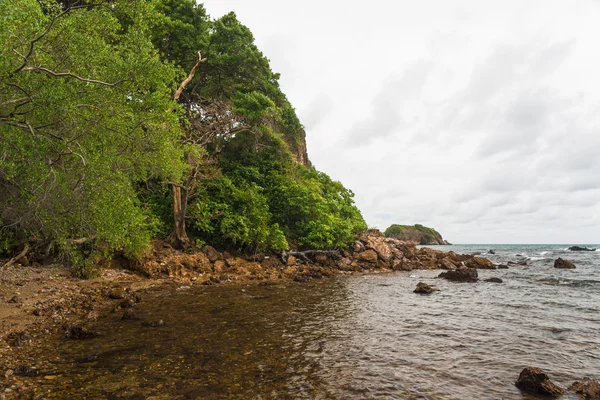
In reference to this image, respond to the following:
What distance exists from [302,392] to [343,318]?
650 centimetres

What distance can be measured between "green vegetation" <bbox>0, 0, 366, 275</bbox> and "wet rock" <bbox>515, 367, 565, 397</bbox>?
12.5 metres

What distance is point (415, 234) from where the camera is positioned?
14088 cm

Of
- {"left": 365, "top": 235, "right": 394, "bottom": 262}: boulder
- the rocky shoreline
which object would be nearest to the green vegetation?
the rocky shoreline

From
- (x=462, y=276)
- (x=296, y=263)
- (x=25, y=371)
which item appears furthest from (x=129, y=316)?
(x=462, y=276)

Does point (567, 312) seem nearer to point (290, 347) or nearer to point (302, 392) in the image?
point (290, 347)

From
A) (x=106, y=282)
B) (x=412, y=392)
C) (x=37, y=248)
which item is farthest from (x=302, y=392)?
(x=37, y=248)

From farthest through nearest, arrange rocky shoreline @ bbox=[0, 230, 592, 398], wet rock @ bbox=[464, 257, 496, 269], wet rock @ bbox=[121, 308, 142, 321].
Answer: wet rock @ bbox=[464, 257, 496, 269] → wet rock @ bbox=[121, 308, 142, 321] → rocky shoreline @ bbox=[0, 230, 592, 398]

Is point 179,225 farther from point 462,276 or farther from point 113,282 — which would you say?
point 462,276

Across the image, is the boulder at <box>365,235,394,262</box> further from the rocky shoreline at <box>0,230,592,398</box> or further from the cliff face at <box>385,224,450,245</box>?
the cliff face at <box>385,224,450,245</box>

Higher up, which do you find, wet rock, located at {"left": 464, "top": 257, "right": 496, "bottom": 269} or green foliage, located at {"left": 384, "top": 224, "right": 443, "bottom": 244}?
green foliage, located at {"left": 384, "top": 224, "right": 443, "bottom": 244}

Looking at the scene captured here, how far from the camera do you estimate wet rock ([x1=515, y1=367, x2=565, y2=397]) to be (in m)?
6.75

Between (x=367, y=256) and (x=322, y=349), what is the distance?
25095mm

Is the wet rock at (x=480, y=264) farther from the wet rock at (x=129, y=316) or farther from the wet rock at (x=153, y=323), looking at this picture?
the wet rock at (x=129, y=316)

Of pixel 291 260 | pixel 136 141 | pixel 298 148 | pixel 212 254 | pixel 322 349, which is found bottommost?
pixel 322 349
